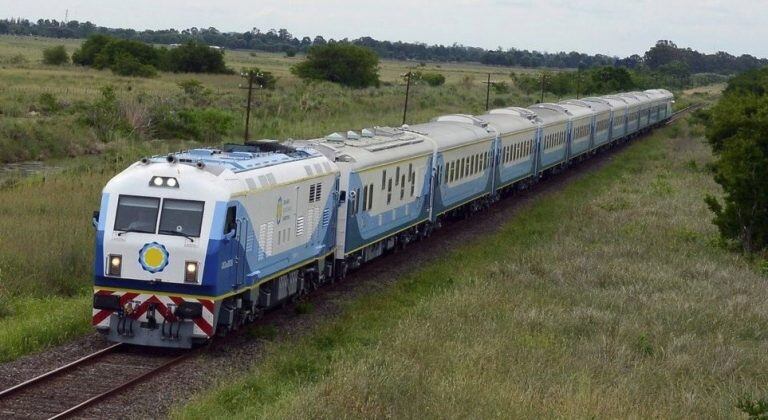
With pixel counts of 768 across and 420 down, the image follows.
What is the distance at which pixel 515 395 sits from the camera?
14.4 metres

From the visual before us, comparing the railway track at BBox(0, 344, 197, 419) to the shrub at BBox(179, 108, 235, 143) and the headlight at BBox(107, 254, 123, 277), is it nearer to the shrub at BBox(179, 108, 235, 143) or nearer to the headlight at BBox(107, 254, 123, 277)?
the headlight at BBox(107, 254, 123, 277)

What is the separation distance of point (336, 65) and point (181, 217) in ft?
305

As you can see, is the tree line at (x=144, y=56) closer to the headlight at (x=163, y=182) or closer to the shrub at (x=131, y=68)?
the shrub at (x=131, y=68)

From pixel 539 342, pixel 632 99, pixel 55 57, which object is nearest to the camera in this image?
pixel 539 342

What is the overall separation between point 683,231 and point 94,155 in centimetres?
3079

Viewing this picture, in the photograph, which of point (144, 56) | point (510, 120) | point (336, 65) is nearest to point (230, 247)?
point (510, 120)

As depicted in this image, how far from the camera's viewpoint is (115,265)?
17.1m

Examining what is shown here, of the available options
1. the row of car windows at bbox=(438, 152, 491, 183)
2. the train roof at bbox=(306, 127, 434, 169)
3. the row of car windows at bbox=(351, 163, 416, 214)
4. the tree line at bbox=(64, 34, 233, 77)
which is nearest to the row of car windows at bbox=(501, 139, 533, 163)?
the row of car windows at bbox=(438, 152, 491, 183)

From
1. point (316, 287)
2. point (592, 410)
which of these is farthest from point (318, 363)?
point (316, 287)

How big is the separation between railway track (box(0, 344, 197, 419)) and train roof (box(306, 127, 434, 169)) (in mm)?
6864

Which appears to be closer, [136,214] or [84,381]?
[84,381]

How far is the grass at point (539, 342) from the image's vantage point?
1419cm

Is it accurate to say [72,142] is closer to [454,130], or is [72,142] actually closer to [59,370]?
[454,130]

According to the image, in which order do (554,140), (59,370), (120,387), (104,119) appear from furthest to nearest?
(104,119) < (554,140) < (59,370) < (120,387)
